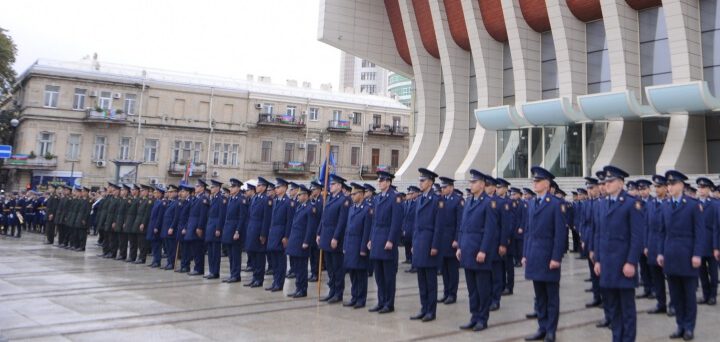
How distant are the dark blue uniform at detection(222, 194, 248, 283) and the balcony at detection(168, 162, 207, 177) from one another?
34632 mm

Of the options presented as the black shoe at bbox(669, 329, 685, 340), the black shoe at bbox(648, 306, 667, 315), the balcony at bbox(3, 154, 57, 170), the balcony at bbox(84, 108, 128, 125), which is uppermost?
the balcony at bbox(84, 108, 128, 125)

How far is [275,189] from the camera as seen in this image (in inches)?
482

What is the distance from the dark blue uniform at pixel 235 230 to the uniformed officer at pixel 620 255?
7817 millimetres

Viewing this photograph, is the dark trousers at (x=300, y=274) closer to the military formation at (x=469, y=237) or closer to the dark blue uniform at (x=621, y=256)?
the military formation at (x=469, y=237)

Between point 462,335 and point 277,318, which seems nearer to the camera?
point 462,335

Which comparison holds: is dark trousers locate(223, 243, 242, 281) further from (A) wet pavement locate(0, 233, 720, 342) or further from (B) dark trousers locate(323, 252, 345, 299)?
(B) dark trousers locate(323, 252, 345, 299)

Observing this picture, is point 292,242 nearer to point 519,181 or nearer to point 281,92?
point 519,181

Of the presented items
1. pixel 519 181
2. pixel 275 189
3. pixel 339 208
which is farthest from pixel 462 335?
pixel 519 181

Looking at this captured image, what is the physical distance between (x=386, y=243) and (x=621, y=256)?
3.62 meters

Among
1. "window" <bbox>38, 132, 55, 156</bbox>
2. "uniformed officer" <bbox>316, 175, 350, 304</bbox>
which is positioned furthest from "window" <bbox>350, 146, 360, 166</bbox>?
"uniformed officer" <bbox>316, 175, 350, 304</bbox>

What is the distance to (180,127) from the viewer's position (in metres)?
45.9

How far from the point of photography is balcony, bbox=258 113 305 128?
48594 millimetres

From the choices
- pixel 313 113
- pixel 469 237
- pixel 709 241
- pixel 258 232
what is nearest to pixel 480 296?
pixel 469 237

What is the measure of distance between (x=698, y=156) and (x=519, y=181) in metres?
7.27
